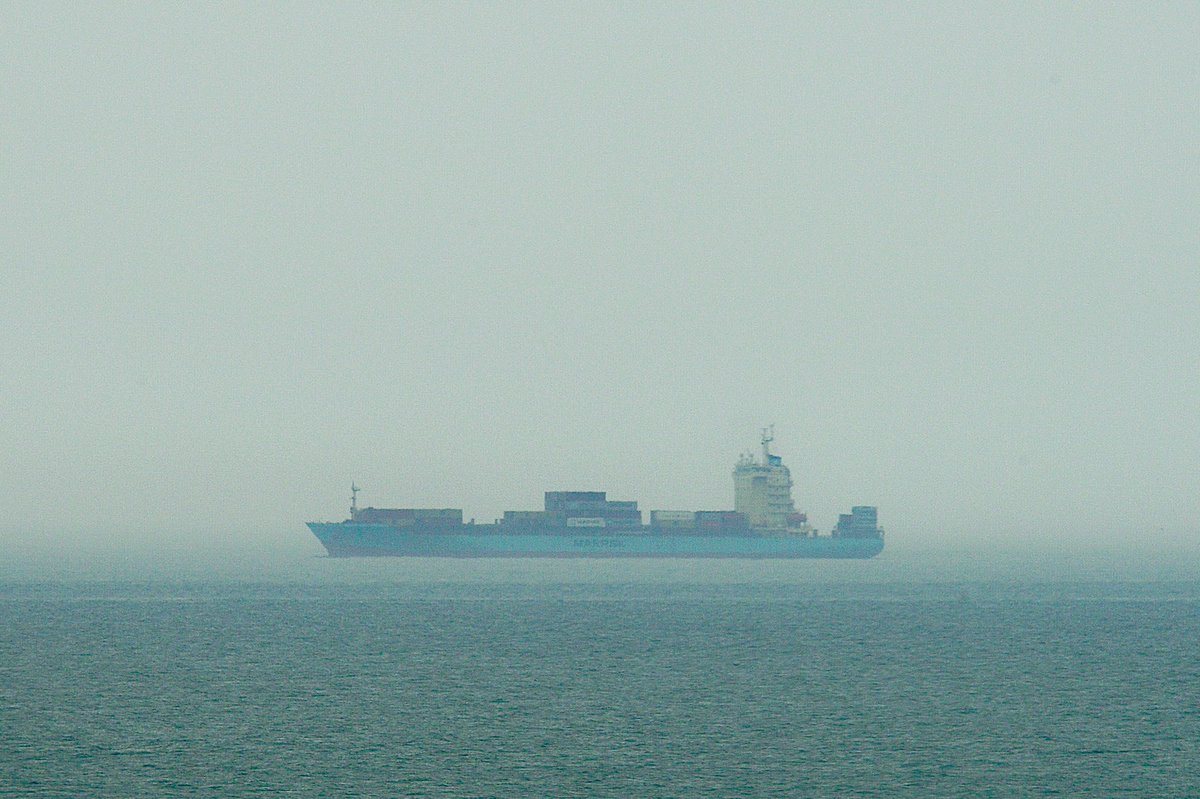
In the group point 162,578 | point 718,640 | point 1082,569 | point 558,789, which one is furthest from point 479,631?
point 1082,569

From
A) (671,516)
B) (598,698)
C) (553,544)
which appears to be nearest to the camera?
(598,698)

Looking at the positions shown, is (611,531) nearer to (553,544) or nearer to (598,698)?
(553,544)

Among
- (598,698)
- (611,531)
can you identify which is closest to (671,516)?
(611,531)

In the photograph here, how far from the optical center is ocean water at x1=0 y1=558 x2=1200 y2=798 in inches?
1585

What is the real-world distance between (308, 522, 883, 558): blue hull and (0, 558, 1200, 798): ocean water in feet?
189

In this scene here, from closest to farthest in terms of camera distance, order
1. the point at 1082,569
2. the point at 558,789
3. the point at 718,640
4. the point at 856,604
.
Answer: the point at 558,789 → the point at 718,640 → the point at 856,604 → the point at 1082,569

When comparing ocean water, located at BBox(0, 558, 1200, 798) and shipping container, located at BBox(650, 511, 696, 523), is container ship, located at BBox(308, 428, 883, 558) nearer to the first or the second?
shipping container, located at BBox(650, 511, 696, 523)

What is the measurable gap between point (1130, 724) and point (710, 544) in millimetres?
123288

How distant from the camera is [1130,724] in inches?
1948

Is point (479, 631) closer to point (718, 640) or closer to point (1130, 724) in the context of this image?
point (718, 640)

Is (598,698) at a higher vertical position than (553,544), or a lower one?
lower

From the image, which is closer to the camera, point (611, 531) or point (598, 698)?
point (598, 698)

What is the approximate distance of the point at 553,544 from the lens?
166m

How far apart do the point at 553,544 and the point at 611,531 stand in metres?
7.18
